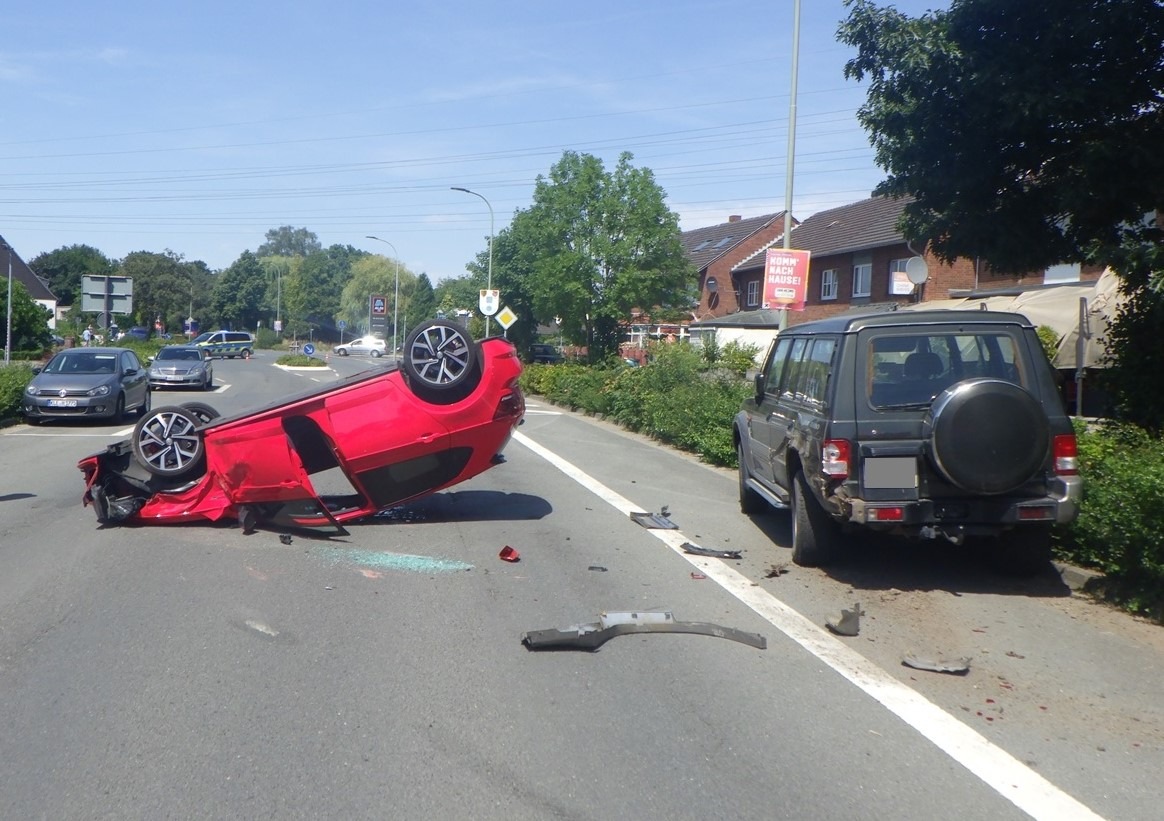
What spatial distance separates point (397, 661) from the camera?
6.05m

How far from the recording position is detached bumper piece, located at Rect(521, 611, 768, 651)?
20.8 feet

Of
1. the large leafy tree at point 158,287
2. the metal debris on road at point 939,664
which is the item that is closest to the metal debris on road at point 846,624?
the metal debris on road at point 939,664

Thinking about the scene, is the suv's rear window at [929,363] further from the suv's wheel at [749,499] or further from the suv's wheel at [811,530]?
the suv's wheel at [749,499]

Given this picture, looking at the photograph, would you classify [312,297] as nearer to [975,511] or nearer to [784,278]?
[784,278]

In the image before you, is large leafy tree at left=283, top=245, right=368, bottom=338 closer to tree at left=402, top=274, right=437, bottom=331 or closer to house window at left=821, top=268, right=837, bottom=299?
tree at left=402, top=274, right=437, bottom=331

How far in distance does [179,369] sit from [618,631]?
3050 cm

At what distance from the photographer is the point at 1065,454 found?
7547 mm

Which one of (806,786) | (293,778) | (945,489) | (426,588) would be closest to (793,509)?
(945,489)

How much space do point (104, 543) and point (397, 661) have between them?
4.36m

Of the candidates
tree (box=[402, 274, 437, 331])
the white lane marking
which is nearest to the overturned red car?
the white lane marking

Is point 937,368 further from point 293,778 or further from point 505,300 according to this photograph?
point 505,300

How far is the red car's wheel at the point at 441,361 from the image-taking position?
31.6ft

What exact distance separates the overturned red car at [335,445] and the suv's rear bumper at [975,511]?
370 cm

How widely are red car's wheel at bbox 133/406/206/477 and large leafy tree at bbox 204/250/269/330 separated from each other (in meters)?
101
